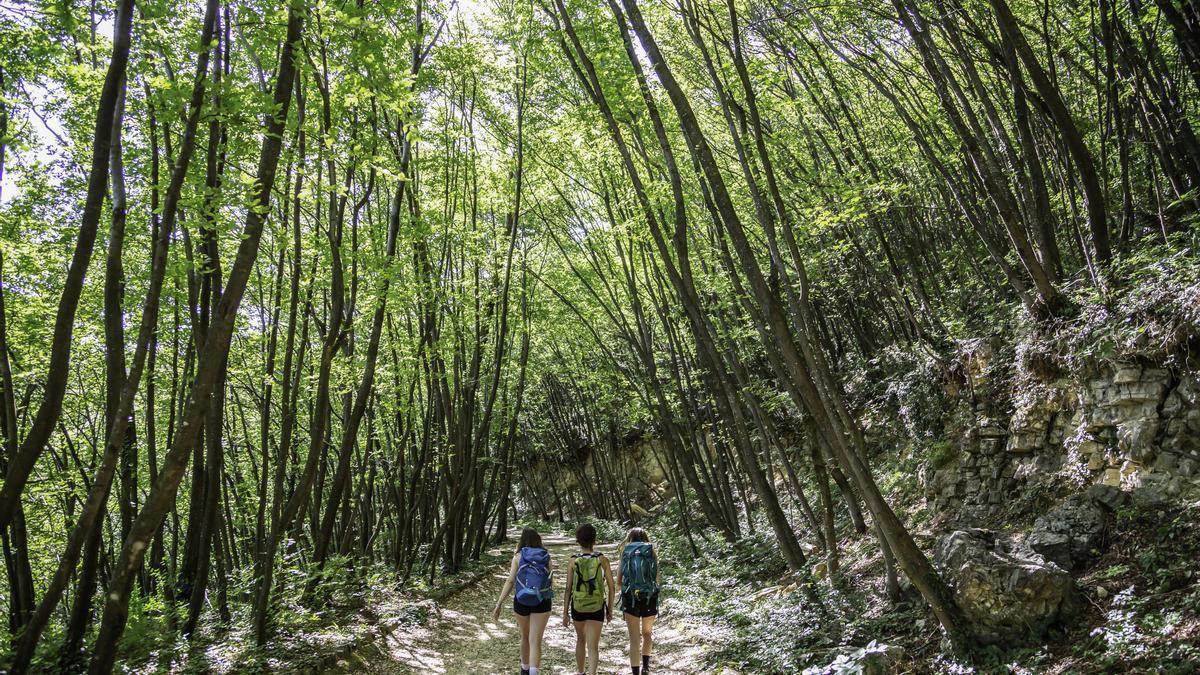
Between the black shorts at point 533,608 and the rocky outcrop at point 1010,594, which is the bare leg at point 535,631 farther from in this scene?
the rocky outcrop at point 1010,594

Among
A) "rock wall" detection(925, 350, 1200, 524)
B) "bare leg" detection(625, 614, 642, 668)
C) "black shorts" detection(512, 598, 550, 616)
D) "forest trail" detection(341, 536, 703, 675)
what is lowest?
"forest trail" detection(341, 536, 703, 675)

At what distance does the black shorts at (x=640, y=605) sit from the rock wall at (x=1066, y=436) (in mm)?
3785

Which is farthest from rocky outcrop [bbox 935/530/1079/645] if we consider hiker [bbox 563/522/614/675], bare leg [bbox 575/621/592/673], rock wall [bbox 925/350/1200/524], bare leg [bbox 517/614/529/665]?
bare leg [bbox 517/614/529/665]

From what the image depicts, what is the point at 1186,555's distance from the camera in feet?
13.1

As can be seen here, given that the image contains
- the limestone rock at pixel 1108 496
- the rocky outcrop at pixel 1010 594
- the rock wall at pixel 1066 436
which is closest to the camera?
the rocky outcrop at pixel 1010 594

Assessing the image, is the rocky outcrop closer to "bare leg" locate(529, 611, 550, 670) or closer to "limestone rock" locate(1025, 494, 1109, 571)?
"limestone rock" locate(1025, 494, 1109, 571)

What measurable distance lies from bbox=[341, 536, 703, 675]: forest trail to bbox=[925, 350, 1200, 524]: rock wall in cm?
340

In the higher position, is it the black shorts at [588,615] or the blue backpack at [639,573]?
the blue backpack at [639,573]

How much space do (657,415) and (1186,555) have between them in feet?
28.4

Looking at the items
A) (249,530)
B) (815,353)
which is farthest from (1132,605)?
(249,530)

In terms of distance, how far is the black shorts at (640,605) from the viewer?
5105 mm

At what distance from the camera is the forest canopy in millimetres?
4492

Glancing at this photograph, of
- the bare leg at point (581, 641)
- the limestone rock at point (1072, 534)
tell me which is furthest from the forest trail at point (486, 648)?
the limestone rock at point (1072, 534)

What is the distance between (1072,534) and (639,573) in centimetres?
326
